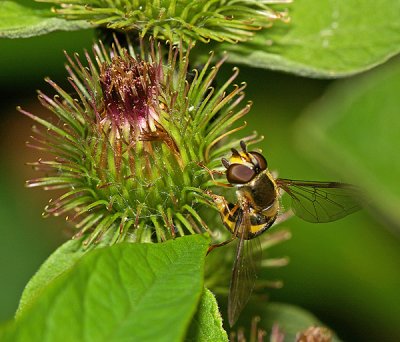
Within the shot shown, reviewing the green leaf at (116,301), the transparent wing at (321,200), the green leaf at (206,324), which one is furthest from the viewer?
the transparent wing at (321,200)

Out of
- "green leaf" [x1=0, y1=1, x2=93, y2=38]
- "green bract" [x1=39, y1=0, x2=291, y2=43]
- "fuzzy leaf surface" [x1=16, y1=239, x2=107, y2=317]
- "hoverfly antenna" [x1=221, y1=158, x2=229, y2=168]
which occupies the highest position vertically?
"green leaf" [x1=0, y1=1, x2=93, y2=38]

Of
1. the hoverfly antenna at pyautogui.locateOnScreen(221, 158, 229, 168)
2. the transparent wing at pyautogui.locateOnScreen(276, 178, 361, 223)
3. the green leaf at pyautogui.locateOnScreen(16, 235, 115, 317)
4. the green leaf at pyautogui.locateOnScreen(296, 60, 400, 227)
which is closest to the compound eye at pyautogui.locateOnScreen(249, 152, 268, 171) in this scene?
the hoverfly antenna at pyautogui.locateOnScreen(221, 158, 229, 168)

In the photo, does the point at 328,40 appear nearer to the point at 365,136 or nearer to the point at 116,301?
the point at 365,136

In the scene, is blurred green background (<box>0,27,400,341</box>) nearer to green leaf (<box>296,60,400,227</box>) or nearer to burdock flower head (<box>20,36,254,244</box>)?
burdock flower head (<box>20,36,254,244</box>)

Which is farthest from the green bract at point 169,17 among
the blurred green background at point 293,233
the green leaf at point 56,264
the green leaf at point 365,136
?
the blurred green background at point 293,233

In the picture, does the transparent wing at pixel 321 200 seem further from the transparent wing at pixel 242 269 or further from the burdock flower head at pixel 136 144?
the burdock flower head at pixel 136 144

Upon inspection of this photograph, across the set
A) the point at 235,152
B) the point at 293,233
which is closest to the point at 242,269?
the point at 235,152
